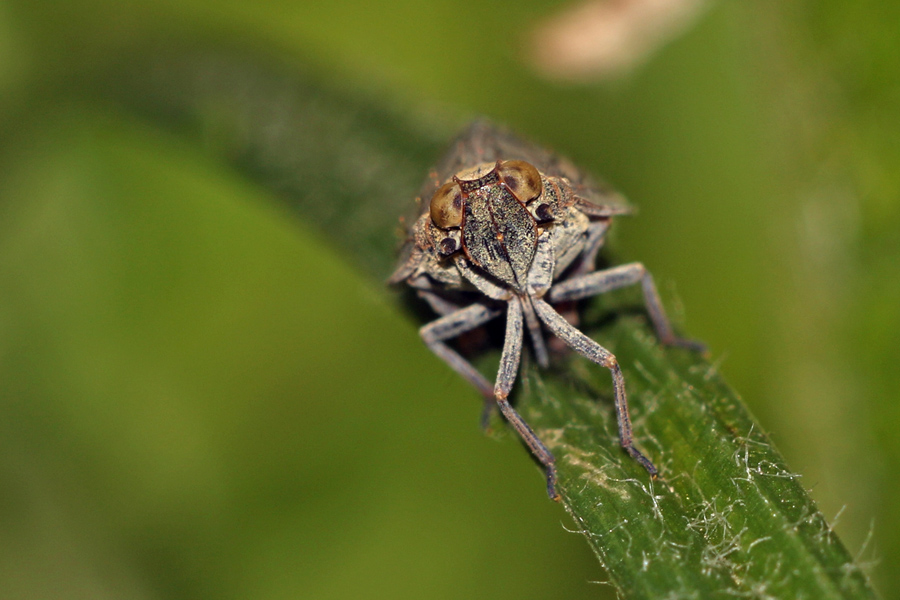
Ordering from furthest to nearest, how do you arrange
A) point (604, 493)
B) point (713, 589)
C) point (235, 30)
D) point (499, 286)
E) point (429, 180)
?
point (235, 30) < point (429, 180) < point (499, 286) < point (604, 493) < point (713, 589)

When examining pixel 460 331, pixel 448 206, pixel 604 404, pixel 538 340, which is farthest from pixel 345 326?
pixel 604 404

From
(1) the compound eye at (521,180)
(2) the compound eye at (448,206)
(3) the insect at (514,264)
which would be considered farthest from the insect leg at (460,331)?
(1) the compound eye at (521,180)

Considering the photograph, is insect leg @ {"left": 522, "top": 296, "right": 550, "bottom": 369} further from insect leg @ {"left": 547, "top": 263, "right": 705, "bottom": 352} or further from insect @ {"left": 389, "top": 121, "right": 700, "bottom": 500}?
insect leg @ {"left": 547, "top": 263, "right": 705, "bottom": 352}

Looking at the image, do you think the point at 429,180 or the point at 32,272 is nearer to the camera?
the point at 429,180

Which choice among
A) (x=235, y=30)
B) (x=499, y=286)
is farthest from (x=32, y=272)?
(x=499, y=286)

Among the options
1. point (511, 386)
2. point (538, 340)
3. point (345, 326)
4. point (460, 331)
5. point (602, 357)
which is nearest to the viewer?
point (602, 357)

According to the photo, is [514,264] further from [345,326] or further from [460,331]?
[345,326]

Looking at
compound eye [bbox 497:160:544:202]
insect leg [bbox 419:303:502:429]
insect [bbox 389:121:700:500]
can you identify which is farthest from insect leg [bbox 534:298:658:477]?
compound eye [bbox 497:160:544:202]

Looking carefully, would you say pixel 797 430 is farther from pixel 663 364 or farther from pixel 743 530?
pixel 743 530
